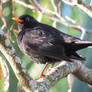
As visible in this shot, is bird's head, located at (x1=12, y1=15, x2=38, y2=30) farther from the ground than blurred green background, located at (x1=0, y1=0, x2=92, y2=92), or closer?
farther from the ground

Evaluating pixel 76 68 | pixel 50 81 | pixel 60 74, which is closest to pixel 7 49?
pixel 50 81

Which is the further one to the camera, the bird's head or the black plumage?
the bird's head

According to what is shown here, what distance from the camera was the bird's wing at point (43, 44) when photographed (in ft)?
9.63

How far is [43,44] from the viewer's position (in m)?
3.03

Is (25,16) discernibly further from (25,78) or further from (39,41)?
(25,78)

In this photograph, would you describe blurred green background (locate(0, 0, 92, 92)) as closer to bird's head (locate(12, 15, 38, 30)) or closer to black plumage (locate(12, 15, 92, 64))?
bird's head (locate(12, 15, 38, 30))

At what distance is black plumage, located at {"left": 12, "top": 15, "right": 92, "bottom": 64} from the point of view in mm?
2967

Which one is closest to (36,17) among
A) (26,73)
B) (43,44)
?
(43,44)

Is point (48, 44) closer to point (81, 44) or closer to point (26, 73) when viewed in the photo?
point (81, 44)

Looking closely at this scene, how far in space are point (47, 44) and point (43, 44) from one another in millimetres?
54

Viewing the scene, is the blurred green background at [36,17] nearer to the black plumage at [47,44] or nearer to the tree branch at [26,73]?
the black plumage at [47,44]

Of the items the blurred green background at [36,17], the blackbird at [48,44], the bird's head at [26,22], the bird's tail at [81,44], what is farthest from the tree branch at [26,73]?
the blurred green background at [36,17]

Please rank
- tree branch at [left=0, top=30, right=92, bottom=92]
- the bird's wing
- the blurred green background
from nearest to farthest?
tree branch at [left=0, top=30, right=92, bottom=92] < the bird's wing < the blurred green background

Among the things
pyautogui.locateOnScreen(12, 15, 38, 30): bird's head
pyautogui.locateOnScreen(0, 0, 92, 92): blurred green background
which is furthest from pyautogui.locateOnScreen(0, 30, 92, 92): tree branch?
pyautogui.locateOnScreen(0, 0, 92, 92): blurred green background
